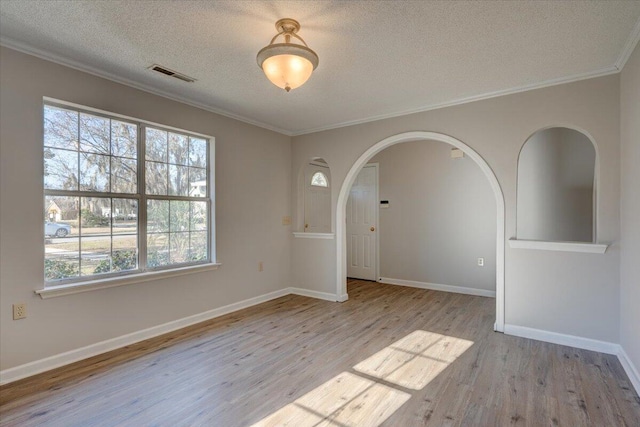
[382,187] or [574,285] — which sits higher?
[382,187]

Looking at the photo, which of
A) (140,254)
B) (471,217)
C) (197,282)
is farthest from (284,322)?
(471,217)

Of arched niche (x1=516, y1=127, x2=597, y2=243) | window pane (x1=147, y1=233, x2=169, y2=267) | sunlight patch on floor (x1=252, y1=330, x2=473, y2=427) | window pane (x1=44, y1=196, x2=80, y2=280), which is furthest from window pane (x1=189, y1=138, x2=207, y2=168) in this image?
arched niche (x1=516, y1=127, x2=597, y2=243)

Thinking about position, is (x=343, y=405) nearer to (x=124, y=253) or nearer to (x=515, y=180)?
(x=124, y=253)

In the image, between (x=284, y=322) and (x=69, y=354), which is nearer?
(x=69, y=354)

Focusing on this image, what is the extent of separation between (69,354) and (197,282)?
4.21 feet

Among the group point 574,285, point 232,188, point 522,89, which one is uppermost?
point 522,89

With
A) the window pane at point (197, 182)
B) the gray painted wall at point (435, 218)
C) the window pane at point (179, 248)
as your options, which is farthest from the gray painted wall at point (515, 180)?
the window pane at point (179, 248)

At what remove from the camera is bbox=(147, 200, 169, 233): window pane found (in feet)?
10.8

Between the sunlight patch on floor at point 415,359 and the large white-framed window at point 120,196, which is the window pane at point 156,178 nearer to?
the large white-framed window at point 120,196

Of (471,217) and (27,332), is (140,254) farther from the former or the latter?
(471,217)

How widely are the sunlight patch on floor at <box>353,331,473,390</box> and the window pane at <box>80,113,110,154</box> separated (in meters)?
2.94

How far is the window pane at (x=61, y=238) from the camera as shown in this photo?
2619 millimetres

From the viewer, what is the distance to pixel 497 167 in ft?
11.2

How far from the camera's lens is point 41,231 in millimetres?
2549
